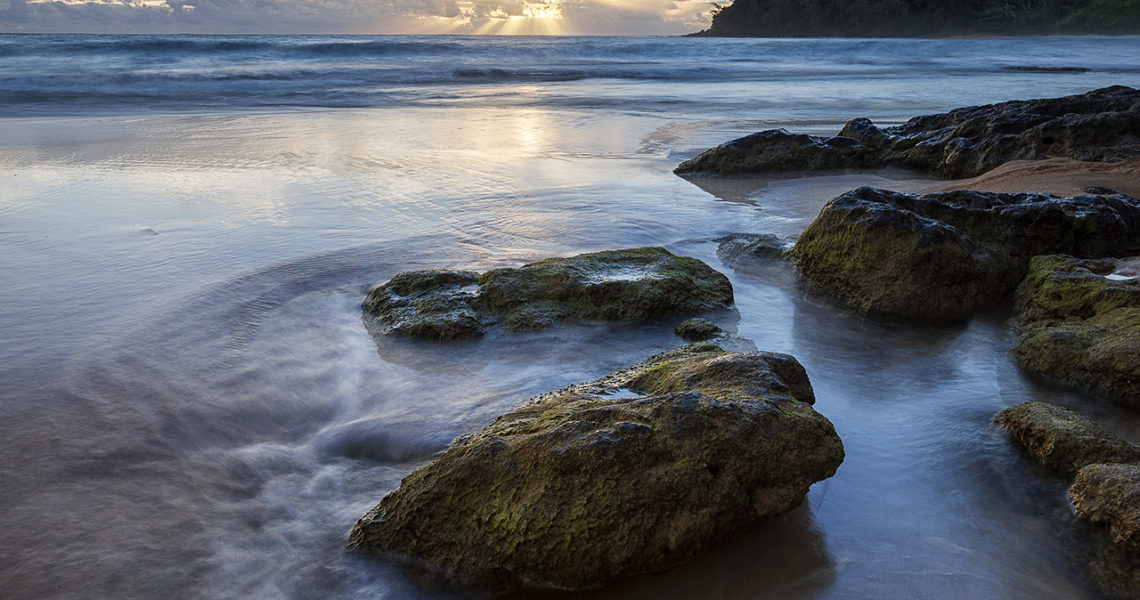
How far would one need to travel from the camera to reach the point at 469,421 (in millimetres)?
2732

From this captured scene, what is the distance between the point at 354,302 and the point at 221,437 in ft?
4.51

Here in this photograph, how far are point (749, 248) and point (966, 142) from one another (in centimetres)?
344

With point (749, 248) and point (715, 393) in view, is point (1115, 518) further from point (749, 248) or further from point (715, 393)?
point (749, 248)

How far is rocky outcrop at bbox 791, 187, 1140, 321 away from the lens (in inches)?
140

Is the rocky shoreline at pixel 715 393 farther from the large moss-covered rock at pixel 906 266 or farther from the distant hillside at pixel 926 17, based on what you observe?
the distant hillside at pixel 926 17

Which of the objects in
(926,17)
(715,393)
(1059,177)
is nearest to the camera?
(715,393)

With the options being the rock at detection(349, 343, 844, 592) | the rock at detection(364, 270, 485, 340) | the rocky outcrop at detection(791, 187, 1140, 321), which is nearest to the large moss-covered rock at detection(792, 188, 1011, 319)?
the rocky outcrop at detection(791, 187, 1140, 321)

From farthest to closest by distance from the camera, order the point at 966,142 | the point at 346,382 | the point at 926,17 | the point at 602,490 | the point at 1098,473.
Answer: the point at 926,17 < the point at 966,142 < the point at 346,382 < the point at 1098,473 < the point at 602,490

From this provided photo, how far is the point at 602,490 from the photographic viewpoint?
6.20 feet

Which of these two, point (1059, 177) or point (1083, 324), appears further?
point (1059, 177)

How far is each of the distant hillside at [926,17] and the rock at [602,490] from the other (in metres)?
69.4

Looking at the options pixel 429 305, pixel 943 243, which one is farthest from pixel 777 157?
pixel 429 305

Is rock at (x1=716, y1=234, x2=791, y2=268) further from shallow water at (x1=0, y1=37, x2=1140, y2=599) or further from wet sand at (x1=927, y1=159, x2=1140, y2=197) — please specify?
wet sand at (x1=927, y1=159, x2=1140, y2=197)

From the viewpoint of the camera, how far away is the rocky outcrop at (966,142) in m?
6.24
